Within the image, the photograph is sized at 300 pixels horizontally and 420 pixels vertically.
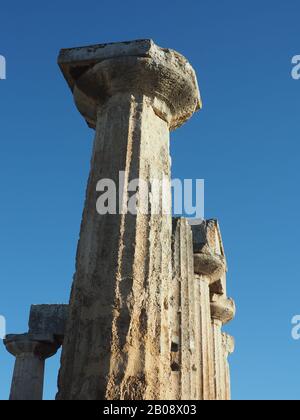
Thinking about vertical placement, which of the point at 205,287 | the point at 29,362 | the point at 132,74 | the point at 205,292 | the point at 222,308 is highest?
the point at 222,308

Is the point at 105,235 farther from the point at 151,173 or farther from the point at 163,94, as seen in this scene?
the point at 163,94

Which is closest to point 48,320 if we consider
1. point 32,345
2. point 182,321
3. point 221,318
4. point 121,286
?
point 32,345

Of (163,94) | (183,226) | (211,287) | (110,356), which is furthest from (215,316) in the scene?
(110,356)

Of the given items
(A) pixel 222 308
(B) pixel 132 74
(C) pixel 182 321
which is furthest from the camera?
(A) pixel 222 308

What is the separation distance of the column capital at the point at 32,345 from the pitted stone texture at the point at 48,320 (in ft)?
0.51

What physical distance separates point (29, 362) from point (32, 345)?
517 millimetres

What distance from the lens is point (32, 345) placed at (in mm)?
13406

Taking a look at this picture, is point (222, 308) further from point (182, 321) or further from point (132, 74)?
point (132, 74)

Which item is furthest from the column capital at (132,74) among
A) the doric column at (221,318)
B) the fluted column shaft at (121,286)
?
the doric column at (221,318)

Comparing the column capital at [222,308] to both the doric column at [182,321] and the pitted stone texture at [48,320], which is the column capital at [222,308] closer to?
the pitted stone texture at [48,320]

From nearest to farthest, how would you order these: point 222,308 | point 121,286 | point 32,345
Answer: point 121,286 → point 32,345 → point 222,308

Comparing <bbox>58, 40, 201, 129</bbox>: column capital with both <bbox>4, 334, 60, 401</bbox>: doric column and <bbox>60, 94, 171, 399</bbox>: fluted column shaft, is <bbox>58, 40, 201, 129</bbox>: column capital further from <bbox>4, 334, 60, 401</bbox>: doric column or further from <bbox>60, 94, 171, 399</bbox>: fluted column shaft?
<bbox>4, 334, 60, 401</bbox>: doric column

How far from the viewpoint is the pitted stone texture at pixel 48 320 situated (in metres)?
13.4

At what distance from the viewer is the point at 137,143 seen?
6.25m
